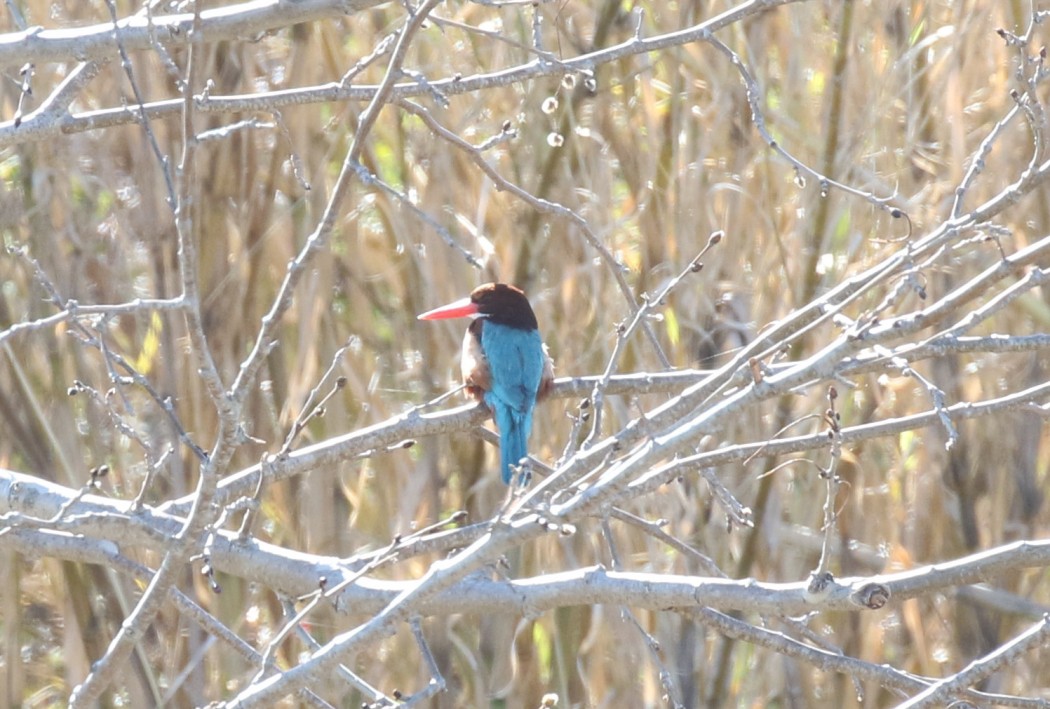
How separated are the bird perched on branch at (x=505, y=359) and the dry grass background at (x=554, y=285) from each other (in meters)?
0.13

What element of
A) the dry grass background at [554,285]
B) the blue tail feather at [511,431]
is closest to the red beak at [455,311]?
the dry grass background at [554,285]

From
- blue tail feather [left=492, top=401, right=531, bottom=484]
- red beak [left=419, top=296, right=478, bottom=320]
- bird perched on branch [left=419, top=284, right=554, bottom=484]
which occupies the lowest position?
blue tail feather [left=492, top=401, right=531, bottom=484]

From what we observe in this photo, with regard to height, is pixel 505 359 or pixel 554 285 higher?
pixel 554 285

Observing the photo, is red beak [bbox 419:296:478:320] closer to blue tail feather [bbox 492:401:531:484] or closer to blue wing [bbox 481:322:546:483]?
blue wing [bbox 481:322:546:483]

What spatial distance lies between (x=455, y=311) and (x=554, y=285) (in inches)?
15.1

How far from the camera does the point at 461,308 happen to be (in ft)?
12.3

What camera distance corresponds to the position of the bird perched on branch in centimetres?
345

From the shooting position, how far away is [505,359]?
3539 millimetres

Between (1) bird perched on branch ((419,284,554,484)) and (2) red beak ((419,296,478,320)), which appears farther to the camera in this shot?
(2) red beak ((419,296,478,320))

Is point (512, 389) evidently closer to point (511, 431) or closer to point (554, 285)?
point (511, 431)

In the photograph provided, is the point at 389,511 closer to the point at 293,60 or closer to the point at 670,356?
the point at 670,356

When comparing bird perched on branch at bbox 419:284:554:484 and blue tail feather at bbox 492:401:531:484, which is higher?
bird perched on branch at bbox 419:284:554:484

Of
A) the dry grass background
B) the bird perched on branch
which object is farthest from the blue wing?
the dry grass background

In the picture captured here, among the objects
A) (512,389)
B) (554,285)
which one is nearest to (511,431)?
(512,389)
